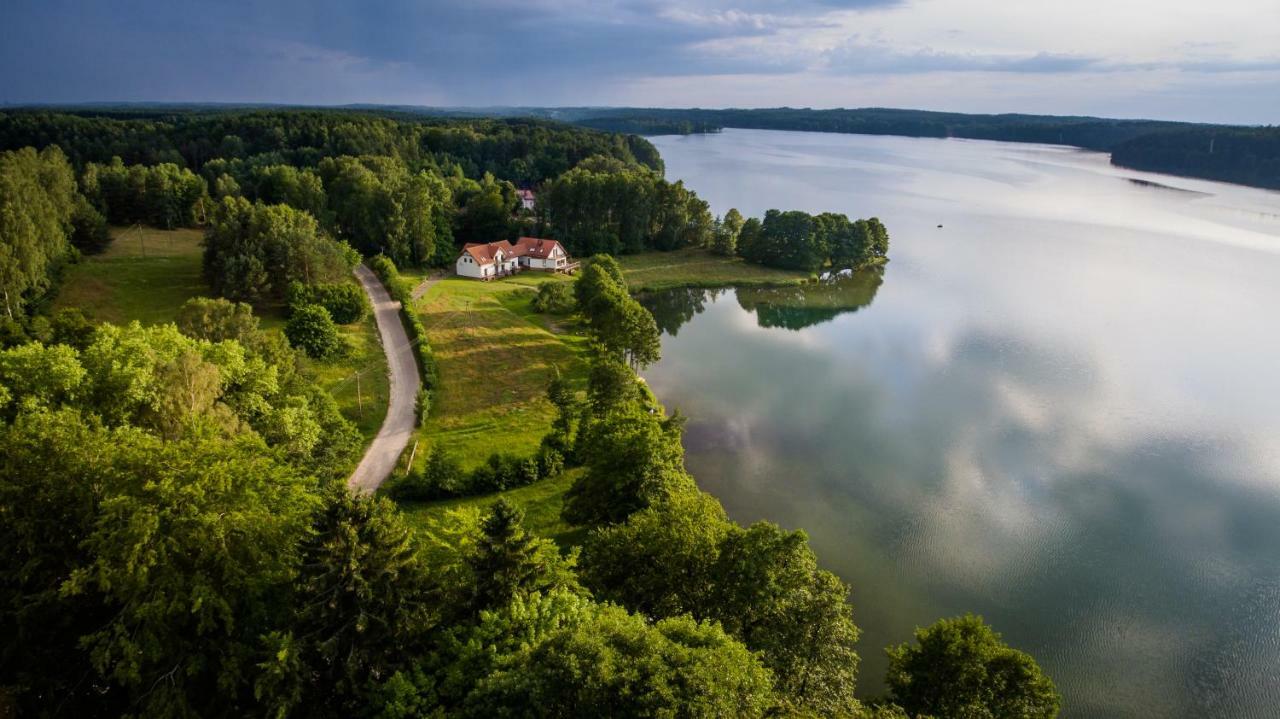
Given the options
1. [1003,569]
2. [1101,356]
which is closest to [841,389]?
[1003,569]

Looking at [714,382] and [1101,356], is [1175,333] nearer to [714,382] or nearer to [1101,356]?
[1101,356]

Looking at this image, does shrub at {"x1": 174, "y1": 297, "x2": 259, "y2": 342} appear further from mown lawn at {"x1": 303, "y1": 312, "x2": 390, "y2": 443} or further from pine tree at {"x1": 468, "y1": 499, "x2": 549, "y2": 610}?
pine tree at {"x1": 468, "y1": 499, "x2": 549, "y2": 610}

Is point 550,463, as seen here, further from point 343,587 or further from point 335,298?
point 335,298

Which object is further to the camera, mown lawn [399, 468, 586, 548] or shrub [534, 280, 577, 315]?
shrub [534, 280, 577, 315]

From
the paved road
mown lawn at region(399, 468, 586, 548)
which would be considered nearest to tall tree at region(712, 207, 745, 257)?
the paved road

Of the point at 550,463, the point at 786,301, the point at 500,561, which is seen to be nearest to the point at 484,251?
the point at 786,301

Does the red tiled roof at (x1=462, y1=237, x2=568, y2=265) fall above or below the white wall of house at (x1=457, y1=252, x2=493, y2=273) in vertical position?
above
